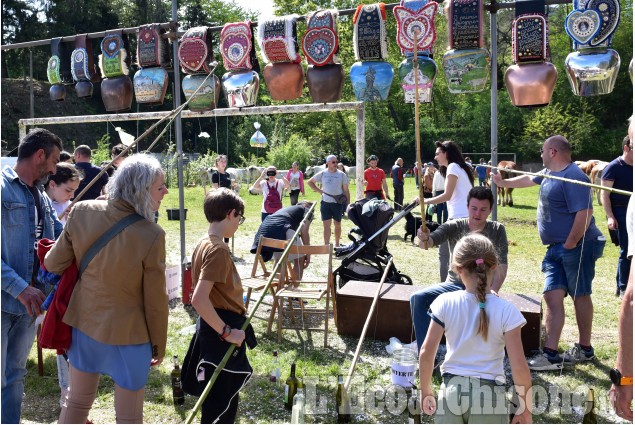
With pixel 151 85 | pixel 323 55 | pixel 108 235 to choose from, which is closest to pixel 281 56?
pixel 323 55

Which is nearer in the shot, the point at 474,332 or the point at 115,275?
the point at 474,332

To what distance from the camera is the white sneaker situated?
4469 mm

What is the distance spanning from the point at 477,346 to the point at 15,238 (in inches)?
90.8

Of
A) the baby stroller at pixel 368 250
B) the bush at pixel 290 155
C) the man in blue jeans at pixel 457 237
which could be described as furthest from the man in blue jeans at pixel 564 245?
the bush at pixel 290 155

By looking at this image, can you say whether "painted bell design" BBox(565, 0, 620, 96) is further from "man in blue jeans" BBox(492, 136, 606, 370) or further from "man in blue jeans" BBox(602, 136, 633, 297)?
"man in blue jeans" BBox(492, 136, 606, 370)

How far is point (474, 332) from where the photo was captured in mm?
2412

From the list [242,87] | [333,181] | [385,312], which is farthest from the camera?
[333,181]

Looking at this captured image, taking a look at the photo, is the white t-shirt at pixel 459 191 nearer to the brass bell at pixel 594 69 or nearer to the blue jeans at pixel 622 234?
the brass bell at pixel 594 69

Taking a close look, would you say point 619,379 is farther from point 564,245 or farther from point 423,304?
point 564,245

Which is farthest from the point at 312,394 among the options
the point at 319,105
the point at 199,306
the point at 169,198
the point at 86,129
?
the point at 86,129

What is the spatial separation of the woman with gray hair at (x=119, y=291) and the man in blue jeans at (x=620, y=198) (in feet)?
14.1

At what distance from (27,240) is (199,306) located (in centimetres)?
101

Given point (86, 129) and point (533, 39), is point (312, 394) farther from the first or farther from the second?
point (86, 129)

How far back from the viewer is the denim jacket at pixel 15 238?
9.43 ft
